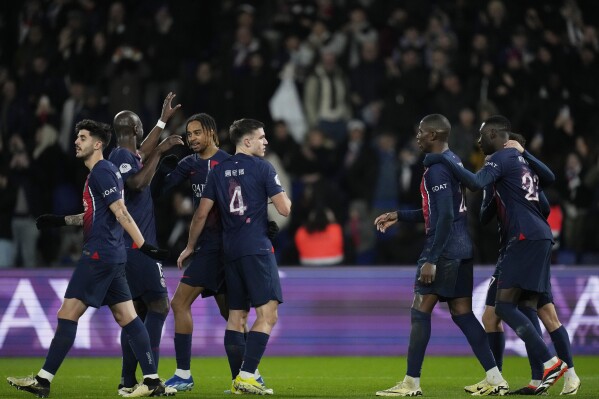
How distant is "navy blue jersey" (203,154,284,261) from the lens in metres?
10.0

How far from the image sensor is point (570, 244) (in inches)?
671

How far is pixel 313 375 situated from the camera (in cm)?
1228

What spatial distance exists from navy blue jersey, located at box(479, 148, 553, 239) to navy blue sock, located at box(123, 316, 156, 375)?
3222 mm

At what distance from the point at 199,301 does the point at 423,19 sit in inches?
295

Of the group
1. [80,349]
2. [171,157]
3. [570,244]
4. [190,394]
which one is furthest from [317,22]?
[190,394]

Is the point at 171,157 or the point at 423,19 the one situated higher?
the point at 423,19

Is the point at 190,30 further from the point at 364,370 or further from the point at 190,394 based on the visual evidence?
the point at 190,394

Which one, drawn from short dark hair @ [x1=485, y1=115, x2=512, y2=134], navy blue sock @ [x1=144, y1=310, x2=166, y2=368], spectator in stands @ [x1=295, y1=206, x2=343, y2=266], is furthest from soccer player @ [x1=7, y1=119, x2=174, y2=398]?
spectator in stands @ [x1=295, y1=206, x2=343, y2=266]

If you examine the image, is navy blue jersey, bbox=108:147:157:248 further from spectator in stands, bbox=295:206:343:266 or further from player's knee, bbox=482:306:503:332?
spectator in stands, bbox=295:206:343:266

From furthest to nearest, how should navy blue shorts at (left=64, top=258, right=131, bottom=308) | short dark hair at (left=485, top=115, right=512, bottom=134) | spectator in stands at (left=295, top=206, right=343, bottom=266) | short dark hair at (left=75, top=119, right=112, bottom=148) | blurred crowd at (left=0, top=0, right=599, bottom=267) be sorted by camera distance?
blurred crowd at (left=0, top=0, right=599, bottom=267)
spectator in stands at (left=295, top=206, right=343, bottom=266)
short dark hair at (left=485, top=115, right=512, bottom=134)
short dark hair at (left=75, top=119, right=112, bottom=148)
navy blue shorts at (left=64, top=258, right=131, bottom=308)

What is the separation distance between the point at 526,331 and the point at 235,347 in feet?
8.26

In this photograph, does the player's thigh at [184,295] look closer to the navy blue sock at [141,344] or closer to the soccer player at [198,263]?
the soccer player at [198,263]

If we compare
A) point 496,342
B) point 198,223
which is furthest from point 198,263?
point 496,342

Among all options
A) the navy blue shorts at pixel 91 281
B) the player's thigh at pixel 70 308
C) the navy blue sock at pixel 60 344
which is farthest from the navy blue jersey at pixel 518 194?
the navy blue sock at pixel 60 344
